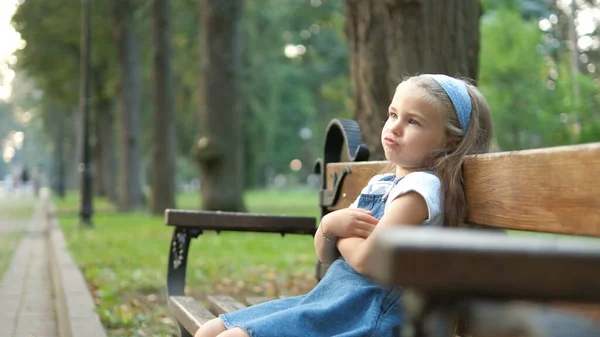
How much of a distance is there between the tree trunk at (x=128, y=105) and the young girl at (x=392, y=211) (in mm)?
21608

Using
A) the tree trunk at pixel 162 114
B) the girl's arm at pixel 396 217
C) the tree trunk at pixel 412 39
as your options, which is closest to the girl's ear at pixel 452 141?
the girl's arm at pixel 396 217

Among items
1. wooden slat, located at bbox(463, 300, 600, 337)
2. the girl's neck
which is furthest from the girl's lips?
wooden slat, located at bbox(463, 300, 600, 337)

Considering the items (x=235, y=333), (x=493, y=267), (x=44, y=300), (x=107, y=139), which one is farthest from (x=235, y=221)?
(x=107, y=139)

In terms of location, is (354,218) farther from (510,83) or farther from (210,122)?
(510,83)

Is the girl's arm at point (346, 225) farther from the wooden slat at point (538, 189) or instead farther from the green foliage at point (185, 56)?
the green foliage at point (185, 56)

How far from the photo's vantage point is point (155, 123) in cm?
2114

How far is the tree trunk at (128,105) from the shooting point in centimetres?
2402

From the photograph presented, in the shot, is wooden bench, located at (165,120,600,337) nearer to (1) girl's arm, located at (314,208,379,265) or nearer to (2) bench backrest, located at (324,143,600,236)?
(2) bench backrest, located at (324,143,600,236)

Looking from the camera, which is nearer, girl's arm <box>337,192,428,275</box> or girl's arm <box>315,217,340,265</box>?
girl's arm <box>337,192,428,275</box>

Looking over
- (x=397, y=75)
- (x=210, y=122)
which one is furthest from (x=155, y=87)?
(x=397, y=75)

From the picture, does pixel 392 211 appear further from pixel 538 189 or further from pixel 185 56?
pixel 185 56

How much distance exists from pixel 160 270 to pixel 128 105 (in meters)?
15.4

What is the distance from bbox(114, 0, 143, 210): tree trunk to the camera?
2402 cm

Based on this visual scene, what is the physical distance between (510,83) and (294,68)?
1496 cm
